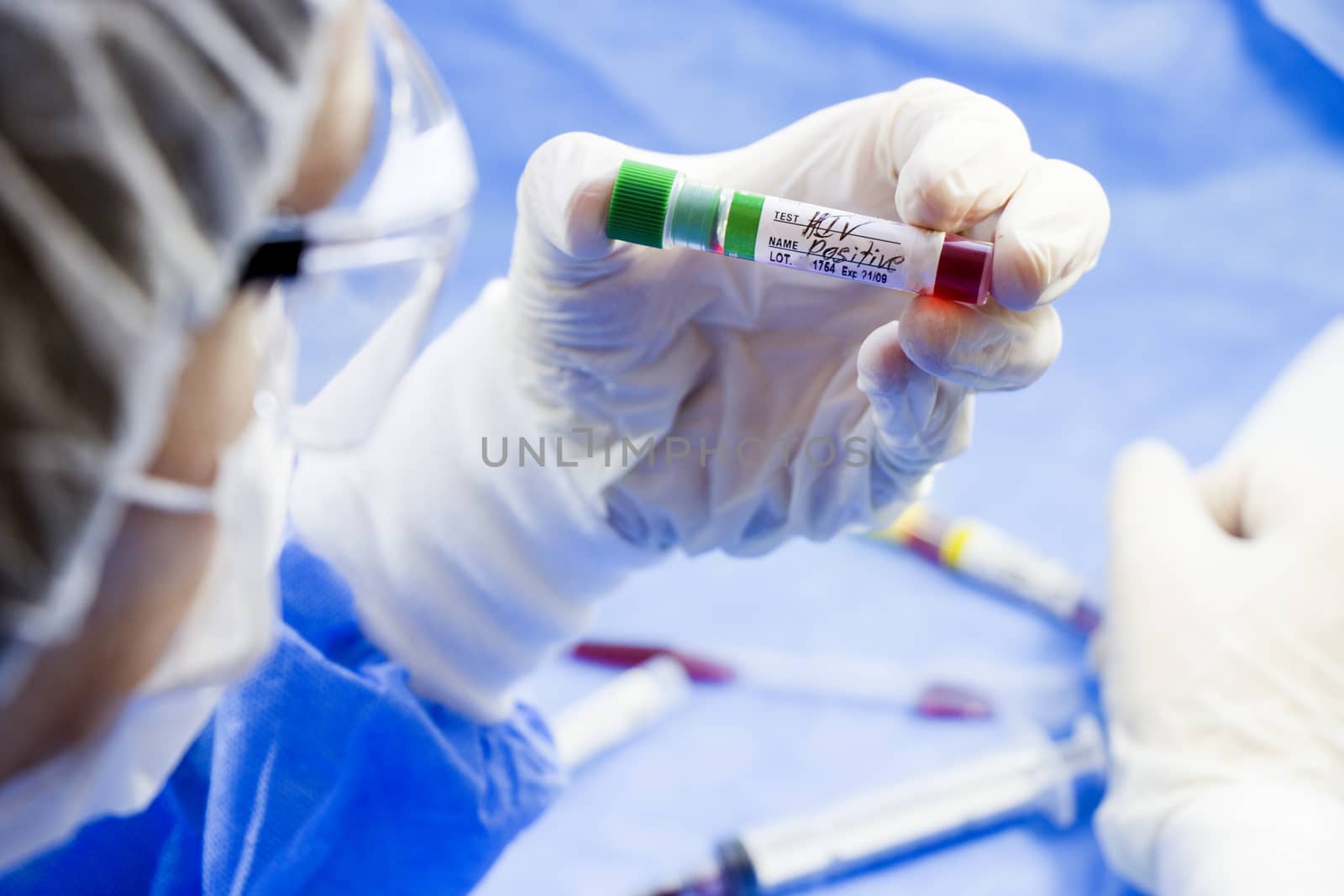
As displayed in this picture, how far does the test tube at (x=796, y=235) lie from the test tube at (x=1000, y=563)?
2.14 ft

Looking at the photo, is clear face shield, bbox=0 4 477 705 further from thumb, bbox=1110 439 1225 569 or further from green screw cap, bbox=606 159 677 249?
thumb, bbox=1110 439 1225 569

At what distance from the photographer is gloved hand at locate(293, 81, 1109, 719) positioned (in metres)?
0.79

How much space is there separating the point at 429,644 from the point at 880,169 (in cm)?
51

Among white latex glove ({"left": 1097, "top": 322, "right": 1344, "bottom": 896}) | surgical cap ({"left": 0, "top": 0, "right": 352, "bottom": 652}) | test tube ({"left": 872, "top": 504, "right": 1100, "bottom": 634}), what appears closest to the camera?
surgical cap ({"left": 0, "top": 0, "right": 352, "bottom": 652})

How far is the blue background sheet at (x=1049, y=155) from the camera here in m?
1.34

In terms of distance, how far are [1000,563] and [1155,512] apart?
0.70 feet

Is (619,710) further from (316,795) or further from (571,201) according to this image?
(571,201)

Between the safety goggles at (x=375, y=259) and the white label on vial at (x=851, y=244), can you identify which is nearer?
the safety goggles at (x=375, y=259)

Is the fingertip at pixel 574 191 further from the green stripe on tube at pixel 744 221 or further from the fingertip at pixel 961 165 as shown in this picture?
the fingertip at pixel 961 165

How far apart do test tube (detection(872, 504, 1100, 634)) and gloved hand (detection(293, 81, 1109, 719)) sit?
0.44 metres

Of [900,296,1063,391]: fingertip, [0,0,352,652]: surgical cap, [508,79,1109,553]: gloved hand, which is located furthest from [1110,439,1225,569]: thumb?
[0,0,352,652]: surgical cap

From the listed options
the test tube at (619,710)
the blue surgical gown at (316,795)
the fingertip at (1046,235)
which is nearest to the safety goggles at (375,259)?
the blue surgical gown at (316,795)

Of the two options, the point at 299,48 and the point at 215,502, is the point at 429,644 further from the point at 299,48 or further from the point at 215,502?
the point at 299,48

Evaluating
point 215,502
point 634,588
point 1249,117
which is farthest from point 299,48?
point 1249,117
